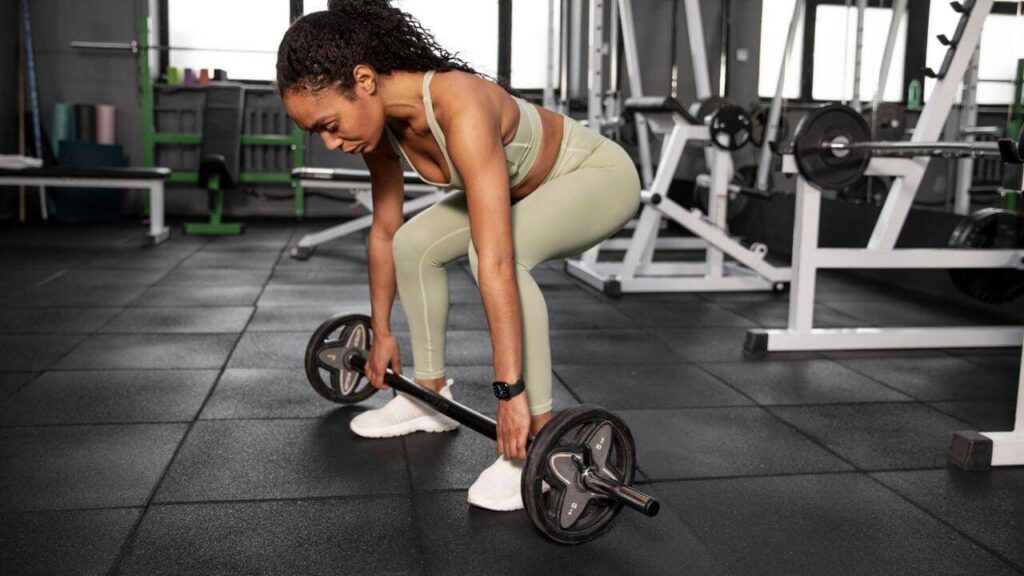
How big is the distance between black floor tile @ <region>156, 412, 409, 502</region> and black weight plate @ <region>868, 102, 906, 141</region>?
3509mm

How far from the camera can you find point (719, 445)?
190 centimetres

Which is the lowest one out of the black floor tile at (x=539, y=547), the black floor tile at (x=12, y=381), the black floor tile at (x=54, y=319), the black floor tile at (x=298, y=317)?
the black floor tile at (x=298, y=317)

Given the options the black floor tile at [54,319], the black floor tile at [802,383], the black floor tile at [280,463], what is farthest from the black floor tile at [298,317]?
the black floor tile at [802,383]

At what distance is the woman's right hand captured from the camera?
176cm

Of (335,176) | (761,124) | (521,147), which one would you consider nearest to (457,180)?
(521,147)

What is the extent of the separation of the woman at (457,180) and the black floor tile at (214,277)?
2.35m

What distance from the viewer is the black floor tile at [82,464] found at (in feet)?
5.09

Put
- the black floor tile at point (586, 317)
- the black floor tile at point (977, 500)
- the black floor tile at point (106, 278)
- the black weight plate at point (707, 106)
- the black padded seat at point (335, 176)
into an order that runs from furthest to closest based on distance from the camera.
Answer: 1. the black padded seat at point (335, 176)
2. the black weight plate at point (707, 106)
3. the black floor tile at point (106, 278)
4. the black floor tile at point (586, 317)
5. the black floor tile at point (977, 500)

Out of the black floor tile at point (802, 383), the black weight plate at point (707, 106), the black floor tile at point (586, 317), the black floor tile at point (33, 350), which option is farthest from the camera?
the black weight plate at point (707, 106)

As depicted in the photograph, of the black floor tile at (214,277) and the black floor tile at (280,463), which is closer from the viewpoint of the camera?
the black floor tile at (280,463)

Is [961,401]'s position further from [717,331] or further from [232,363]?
[232,363]

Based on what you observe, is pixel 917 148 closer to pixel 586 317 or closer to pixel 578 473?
pixel 586 317

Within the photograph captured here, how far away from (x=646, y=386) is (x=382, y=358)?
0.87 metres

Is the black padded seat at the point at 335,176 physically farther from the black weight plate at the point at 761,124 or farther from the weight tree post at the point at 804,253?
the weight tree post at the point at 804,253
